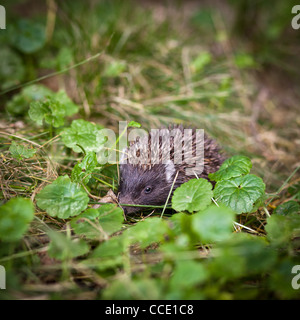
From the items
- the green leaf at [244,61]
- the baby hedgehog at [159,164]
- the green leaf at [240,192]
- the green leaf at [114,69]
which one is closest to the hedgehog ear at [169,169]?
the baby hedgehog at [159,164]

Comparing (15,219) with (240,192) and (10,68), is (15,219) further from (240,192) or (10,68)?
(10,68)

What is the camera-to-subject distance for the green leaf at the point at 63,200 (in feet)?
9.09

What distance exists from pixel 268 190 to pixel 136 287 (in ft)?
9.54

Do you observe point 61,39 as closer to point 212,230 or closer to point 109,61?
point 109,61

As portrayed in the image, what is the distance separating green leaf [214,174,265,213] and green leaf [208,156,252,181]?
56 mm

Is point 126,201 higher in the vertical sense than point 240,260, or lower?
higher

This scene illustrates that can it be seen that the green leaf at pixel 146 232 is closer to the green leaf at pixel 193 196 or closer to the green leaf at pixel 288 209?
the green leaf at pixel 193 196

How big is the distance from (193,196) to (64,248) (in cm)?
128

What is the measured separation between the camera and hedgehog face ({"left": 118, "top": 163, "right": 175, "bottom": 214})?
3566mm

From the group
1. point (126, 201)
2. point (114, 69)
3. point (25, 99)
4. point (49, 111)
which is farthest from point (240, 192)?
point (25, 99)

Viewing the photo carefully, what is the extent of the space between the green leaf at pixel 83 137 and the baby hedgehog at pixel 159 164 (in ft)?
1.30

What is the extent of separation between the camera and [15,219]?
240 centimetres

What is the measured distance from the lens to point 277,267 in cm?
217

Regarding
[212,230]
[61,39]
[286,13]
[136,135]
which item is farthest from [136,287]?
[286,13]
